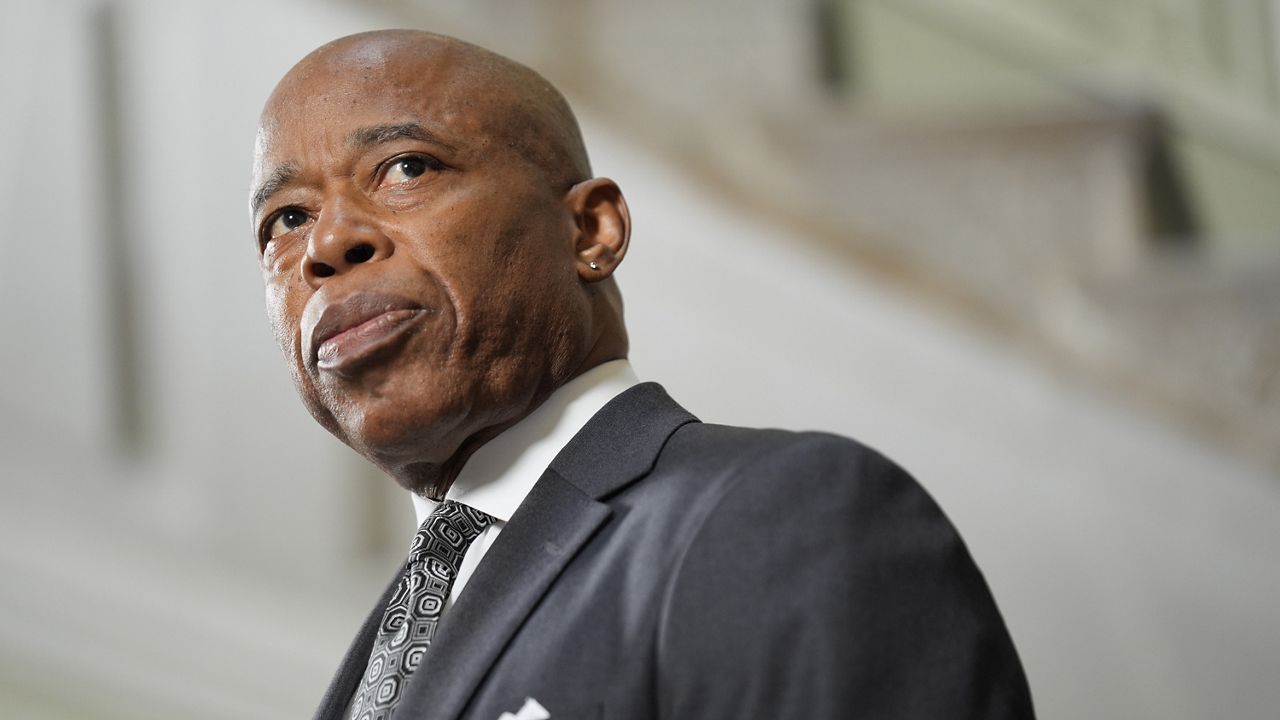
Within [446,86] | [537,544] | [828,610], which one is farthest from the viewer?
[446,86]

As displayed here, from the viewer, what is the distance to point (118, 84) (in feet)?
11.0

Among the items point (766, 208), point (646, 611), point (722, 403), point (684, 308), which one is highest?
point (766, 208)

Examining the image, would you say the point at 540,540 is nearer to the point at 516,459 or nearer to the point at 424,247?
the point at 516,459

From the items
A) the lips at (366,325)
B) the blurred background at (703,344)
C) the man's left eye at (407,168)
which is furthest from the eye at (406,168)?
the blurred background at (703,344)

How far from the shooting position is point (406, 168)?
112 cm

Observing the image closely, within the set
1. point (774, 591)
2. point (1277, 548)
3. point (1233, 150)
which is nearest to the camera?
point (774, 591)

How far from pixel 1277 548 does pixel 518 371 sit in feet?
8.51

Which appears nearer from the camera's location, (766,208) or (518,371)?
(518,371)

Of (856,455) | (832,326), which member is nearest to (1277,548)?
(832,326)

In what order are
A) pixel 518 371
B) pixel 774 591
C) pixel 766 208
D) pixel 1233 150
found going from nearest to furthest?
pixel 774 591 < pixel 518 371 < pixel 766 208 < pixel 1233 150

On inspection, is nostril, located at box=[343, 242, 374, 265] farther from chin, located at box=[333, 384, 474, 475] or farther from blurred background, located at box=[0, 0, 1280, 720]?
blurred background, located at box=[0, 0, 1280, 720]

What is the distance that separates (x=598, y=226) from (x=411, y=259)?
0.20 m

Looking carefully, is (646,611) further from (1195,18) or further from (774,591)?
(1195,18)

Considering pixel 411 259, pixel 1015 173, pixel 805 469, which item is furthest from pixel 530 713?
pixel 1015 173
